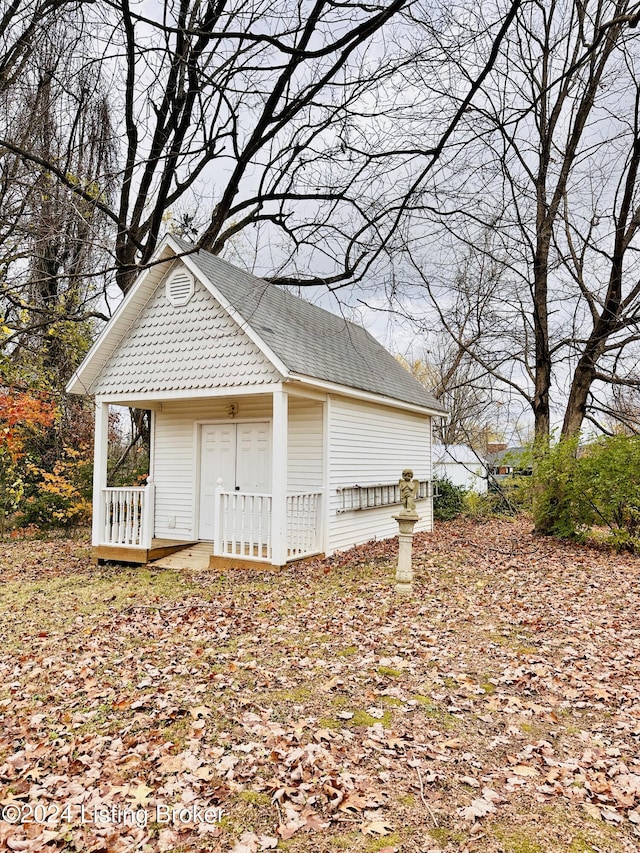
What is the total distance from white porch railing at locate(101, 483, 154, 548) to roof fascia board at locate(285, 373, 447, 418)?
3.66 metres

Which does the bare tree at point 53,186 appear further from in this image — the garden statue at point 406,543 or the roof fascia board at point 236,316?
the garden statue at point 406,543

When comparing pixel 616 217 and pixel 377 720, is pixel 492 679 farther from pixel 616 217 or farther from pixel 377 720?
pixel 616 217

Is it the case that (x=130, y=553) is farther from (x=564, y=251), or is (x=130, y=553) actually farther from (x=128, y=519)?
(x=564, y=251)

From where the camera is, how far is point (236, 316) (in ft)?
28.1

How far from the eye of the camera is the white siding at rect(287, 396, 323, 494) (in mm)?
9922

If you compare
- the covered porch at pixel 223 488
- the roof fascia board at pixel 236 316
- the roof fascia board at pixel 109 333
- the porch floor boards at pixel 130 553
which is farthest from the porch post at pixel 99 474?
the roof fascia board at pixel 236 316

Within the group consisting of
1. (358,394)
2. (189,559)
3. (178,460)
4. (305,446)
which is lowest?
(189,559)

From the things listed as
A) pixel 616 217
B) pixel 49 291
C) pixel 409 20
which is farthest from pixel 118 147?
pixel 616 217

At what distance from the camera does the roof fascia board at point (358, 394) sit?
8596 millimetres

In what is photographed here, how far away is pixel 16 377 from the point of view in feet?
40.1

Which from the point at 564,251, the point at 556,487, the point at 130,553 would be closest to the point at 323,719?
the point at 130,553

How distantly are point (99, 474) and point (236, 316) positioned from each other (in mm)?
4141

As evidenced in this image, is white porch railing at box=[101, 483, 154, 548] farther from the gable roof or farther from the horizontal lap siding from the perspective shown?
the gable roof

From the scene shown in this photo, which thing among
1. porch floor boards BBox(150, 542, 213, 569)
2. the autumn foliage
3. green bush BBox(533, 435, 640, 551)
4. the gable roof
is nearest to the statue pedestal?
the gable roof
